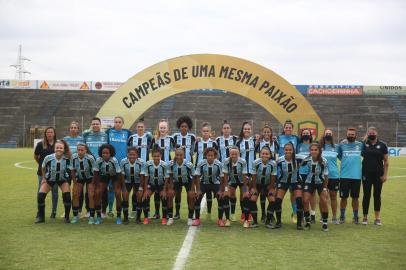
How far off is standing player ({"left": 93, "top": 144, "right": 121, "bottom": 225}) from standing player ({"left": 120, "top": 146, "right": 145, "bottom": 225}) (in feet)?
0.41

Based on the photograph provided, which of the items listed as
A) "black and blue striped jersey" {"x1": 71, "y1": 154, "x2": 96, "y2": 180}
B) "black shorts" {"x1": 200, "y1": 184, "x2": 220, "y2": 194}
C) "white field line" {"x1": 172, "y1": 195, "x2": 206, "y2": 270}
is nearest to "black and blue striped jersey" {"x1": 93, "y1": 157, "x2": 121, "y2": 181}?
"black and blue striped jersey" {"x1": 71, "y1": 154, "x2": 96, "y2": 180}

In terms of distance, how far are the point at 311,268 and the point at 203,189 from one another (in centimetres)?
351

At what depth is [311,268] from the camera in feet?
18.5

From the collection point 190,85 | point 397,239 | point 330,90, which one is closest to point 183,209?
point 190,85

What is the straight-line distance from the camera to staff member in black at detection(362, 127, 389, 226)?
8.80 m

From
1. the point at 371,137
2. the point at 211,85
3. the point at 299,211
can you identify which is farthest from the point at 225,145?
the point at 371,137

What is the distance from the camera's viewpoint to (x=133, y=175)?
8.76 m

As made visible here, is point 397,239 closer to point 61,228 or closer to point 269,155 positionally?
point 269,155

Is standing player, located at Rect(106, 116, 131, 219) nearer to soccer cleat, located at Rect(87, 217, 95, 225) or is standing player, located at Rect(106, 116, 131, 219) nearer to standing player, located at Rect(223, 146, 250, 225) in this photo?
soccer cleat, located at Rect(87, 217, 95, 225)

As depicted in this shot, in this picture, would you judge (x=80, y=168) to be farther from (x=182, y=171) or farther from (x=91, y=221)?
(x=182, y=171)

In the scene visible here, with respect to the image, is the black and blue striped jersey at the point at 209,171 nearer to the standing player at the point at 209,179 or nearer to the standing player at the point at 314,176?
the standing player at the point at 209,179

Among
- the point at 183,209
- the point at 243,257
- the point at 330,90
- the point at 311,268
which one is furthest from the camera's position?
the point at 330,90

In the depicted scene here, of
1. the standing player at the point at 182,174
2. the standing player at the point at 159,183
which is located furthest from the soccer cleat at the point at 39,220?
the standing player at the point at 182,174

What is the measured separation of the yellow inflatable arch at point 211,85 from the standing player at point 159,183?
2578mm
